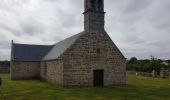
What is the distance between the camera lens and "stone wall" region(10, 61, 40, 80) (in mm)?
36031

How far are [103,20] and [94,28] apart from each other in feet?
4.56

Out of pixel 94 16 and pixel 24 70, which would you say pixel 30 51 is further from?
pixel 94 16

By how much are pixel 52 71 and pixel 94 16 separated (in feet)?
25.3

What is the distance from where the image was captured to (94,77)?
26891 mm

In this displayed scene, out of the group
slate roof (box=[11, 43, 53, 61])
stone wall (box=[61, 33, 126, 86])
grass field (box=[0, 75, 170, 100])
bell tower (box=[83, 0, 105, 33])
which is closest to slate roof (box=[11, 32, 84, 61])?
slate roof (box=[11, 43, 53, 61])

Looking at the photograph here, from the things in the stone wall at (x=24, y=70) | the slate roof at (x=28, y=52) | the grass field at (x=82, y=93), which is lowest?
the grass field at (x=82, y=93)

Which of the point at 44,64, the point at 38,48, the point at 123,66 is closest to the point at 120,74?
the point at 123,66

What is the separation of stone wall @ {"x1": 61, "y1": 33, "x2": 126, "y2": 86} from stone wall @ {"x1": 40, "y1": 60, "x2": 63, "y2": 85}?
3.01 feet

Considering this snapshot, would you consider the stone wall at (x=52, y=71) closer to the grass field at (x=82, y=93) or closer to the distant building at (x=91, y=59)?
the distant building at (x=91, y=59)

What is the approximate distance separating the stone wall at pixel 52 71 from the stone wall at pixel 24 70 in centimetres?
139

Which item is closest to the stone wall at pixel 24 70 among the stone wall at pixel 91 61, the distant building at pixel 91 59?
the distant building at pixel 91 59

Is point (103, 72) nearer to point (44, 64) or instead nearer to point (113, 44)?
point (113, 44)

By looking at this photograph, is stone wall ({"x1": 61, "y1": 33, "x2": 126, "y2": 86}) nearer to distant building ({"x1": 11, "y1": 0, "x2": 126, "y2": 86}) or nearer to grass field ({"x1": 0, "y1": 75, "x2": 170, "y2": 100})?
distant building ({"x1": 11, "y1": 0, "x2": 126, "y2": 86})

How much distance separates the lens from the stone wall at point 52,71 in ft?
86.4
